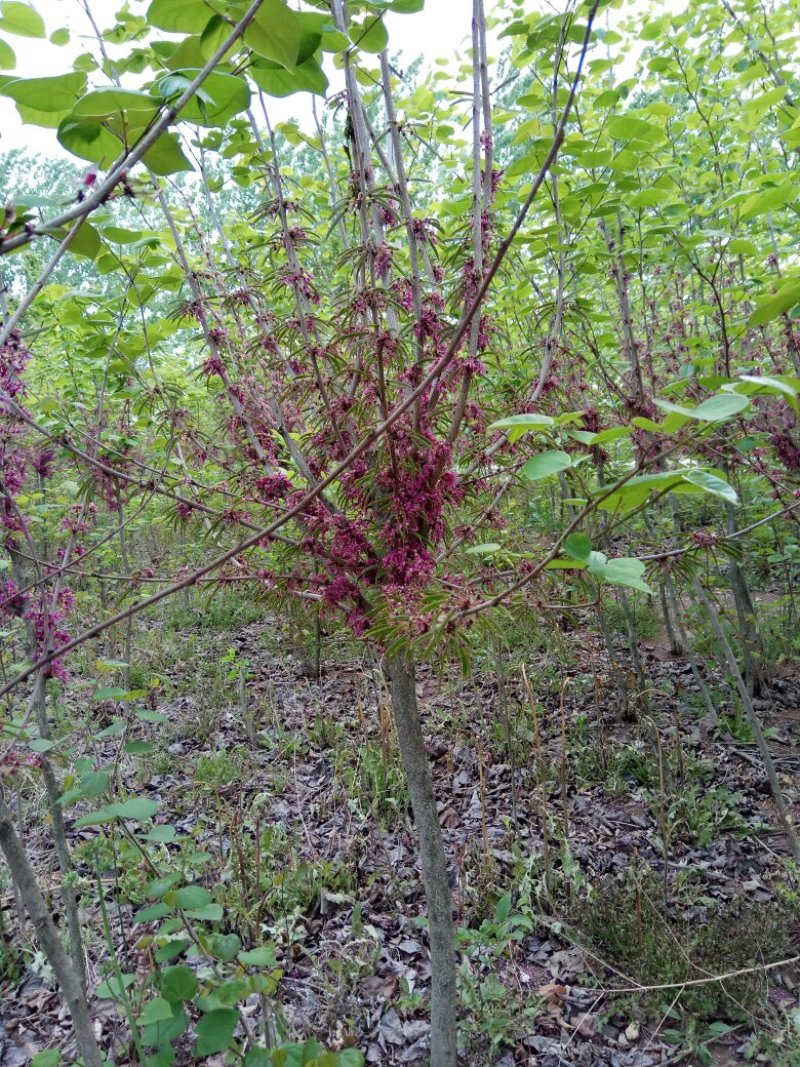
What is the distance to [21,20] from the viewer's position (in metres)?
0.71

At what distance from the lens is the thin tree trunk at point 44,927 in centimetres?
119

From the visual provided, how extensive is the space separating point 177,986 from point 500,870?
72.6 inches

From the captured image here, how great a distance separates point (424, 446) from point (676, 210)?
1.91 metres

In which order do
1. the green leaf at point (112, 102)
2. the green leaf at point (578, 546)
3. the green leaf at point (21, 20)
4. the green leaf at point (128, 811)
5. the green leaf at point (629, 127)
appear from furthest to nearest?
the green leaf at point (629, 127)
the green leaf at point (128, 811)
the green leaf at point (578, 546)
the green leaf at point (21, 20)
the green leaf at point (112, 102)

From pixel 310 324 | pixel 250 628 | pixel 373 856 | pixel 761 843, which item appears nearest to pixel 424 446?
pixel 310 324

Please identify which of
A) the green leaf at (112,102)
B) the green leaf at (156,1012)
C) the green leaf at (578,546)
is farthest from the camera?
the green leaf at (156,1012)

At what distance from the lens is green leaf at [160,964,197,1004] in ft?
4.12

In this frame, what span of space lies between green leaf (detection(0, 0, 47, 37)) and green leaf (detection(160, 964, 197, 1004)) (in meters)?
1.53

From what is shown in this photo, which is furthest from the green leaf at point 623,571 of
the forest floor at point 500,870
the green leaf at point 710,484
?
the forest floor at point 500,870

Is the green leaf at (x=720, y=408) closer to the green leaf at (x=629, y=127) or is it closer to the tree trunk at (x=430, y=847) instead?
the tree trunk at (x=430, y=847)

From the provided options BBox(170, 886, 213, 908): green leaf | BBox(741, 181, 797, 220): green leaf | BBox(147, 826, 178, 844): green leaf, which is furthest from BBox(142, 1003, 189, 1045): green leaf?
BBox(741, 181, 797, 220): green leaf

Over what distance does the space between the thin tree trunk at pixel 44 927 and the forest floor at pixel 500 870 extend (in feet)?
0.46

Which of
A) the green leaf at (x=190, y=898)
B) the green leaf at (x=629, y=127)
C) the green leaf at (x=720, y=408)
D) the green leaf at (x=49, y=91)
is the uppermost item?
the green leaf at (x=629, y=127)

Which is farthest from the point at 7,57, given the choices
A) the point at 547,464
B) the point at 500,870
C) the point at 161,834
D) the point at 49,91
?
the point at 500,870
